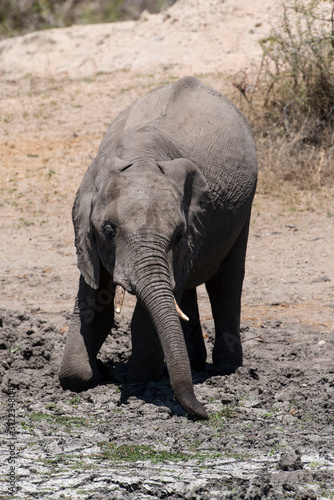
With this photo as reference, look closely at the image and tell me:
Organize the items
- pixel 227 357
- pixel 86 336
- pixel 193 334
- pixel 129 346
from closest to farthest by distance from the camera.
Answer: pixel 86 336, pixel 227 357, pixel 193 334, pixel 129 346

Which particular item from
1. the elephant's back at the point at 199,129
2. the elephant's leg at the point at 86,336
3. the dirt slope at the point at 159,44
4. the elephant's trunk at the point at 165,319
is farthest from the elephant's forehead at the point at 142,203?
the dirt slope at the point at 159,44

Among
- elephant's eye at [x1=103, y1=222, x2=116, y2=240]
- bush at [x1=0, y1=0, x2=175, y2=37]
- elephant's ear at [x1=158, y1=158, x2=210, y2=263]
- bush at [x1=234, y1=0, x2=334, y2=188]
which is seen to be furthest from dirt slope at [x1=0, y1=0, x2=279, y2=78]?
elephant's eye at [x1=103, y1=222, x2=116, y2=240]

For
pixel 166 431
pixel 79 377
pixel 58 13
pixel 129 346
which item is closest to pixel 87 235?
pixel 79 377

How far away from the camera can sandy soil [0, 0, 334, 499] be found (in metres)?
3.70

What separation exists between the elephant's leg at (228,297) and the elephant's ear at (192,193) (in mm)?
1030

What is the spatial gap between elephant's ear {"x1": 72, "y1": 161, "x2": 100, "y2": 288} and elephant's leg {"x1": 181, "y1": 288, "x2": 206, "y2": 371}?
132 cm

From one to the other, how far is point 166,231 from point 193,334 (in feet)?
5.95

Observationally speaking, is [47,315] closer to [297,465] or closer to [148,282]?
[148,282]

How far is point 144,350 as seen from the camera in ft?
16.0

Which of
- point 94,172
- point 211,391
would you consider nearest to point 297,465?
point 211,391

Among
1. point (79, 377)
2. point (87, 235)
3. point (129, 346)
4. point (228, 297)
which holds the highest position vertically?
point (87, 235)

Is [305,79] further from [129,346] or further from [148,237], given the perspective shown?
[148,237]

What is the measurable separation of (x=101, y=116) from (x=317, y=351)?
7.67 metres

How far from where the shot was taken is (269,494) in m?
3.42
